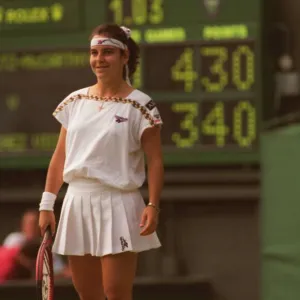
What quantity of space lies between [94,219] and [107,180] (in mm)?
177

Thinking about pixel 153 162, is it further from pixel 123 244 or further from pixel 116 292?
pixel 116 292

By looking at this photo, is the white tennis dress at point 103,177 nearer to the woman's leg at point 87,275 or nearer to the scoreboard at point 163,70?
the woman's leg at point 87,275

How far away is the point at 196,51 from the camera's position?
943 cm

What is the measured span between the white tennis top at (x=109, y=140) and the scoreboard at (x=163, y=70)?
4.68 meters

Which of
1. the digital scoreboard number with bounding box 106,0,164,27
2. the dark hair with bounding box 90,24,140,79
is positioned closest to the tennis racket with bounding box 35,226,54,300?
the dark hair with bounding box 90,24,140,79

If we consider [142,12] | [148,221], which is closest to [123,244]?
[148,221]

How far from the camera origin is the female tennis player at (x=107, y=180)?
4574mm

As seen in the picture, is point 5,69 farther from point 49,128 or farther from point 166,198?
point 166,198

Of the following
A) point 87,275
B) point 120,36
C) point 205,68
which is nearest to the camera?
point 87,275

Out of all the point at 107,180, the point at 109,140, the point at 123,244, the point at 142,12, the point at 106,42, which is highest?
the point at 142,12

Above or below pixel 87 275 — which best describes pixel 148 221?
above

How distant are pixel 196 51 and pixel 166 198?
1.35 metres

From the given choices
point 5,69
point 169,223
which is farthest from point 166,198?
point 5,69

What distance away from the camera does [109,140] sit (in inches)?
180
